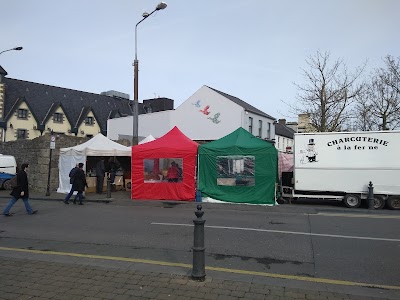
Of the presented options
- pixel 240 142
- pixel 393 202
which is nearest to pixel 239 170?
pixel 240 142

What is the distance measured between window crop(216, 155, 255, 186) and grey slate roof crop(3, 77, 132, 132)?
148 ft

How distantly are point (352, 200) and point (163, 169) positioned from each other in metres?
7.85

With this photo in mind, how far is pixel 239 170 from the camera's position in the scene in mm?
15375

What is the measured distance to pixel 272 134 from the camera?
4575cm

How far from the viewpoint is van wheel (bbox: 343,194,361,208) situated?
14133 millimetres

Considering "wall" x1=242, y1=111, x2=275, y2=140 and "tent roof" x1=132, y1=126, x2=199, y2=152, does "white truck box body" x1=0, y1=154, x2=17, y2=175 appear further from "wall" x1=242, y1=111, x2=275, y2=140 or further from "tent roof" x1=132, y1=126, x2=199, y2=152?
"wall" x1=242, y1=111, x2=275, y2=140

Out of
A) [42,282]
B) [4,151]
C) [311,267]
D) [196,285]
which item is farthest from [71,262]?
[4,151]

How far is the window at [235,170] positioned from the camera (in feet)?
49.9

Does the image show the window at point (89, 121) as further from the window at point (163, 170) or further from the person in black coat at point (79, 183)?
the person in black coat at point (79, 183)

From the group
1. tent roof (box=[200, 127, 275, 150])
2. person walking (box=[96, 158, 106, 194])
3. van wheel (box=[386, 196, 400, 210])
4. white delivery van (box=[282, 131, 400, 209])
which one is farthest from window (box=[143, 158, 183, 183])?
van wheel (box=[386, 196, 400, 210])

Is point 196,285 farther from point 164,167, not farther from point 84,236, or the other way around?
point 164,167

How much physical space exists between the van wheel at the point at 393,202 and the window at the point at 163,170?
8.25 m

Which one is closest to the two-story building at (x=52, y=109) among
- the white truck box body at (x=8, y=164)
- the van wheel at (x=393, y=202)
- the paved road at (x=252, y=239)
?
the white truck box body at (x=8, y=164)

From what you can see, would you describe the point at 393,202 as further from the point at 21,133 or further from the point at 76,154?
the point at 21,133
